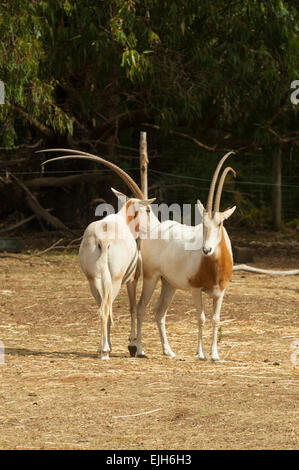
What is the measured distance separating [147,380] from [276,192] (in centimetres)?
1094

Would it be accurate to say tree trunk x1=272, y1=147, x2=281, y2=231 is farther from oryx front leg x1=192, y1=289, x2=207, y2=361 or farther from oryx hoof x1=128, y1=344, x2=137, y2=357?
oryx hoof x1=128, y1=344, x2=137, y2=357

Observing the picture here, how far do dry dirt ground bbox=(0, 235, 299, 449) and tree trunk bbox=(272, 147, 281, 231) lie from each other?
21.6 feet

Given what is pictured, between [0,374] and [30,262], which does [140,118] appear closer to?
[30,262]

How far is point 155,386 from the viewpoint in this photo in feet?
17.9

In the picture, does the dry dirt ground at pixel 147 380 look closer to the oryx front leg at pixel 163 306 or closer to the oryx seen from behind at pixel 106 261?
the oryx front leg at pixel 163 306

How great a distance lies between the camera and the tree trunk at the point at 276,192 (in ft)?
53.1

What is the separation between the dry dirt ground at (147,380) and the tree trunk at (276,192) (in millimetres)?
6572

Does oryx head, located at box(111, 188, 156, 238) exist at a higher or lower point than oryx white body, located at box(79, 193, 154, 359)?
higher

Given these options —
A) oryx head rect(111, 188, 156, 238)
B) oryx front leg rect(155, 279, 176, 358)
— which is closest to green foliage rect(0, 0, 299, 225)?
oryx head rect(111, 188, 156, 238)

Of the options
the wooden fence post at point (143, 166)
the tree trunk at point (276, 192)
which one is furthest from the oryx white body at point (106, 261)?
the tree trunk at point (276, 192)

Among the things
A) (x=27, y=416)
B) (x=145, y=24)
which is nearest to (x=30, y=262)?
(x=145, y=24)

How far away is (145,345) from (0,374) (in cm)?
160

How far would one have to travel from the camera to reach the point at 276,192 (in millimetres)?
16203

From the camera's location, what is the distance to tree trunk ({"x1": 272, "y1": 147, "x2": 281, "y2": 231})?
16.2 m
